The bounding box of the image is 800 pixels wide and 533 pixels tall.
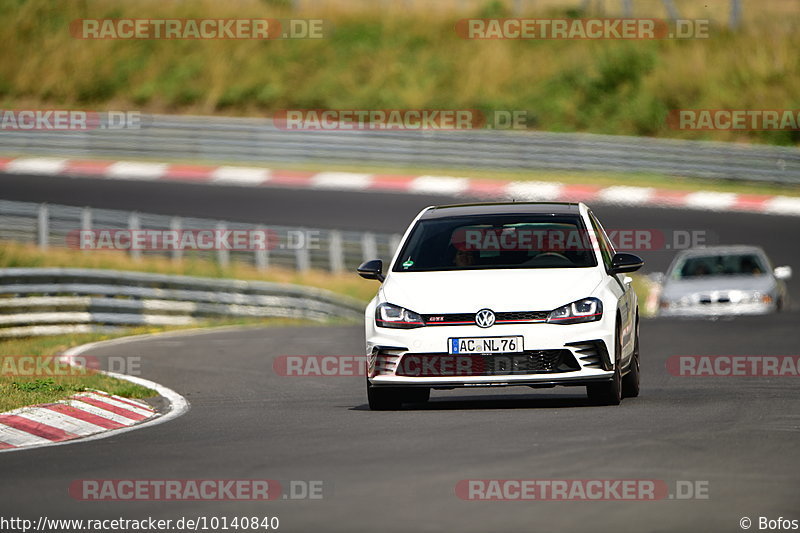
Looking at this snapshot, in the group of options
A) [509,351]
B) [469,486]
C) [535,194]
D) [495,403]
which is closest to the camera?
[469,486]

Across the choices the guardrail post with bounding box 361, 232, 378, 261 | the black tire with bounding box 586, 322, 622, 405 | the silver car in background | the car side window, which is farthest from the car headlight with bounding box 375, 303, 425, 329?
the guardrail post with bounding box 361, 232, 378, 261

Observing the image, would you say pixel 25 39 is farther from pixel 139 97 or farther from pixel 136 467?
pixel 136 467

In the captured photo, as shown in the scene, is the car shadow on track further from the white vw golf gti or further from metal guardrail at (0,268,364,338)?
metal guardrail at (0,268,364,338)

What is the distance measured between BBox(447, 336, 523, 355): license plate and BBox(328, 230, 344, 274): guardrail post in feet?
67.8

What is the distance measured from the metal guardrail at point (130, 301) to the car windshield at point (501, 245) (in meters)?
11.4

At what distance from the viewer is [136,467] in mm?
8797

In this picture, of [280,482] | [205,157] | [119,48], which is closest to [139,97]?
[119,48]

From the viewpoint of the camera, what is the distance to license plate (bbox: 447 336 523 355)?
11086mm

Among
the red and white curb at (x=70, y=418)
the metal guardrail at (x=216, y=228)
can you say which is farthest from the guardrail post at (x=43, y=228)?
the red and white curb at (x=70, y=418)

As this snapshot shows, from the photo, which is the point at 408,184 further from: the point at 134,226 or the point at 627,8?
the point at 627,8

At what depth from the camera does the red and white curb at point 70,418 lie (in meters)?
10.7

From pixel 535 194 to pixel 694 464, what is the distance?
94.1 feet

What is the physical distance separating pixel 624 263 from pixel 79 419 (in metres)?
4.20

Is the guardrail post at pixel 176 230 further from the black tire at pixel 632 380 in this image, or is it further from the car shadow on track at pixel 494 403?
the black tire at pixel 632 380
